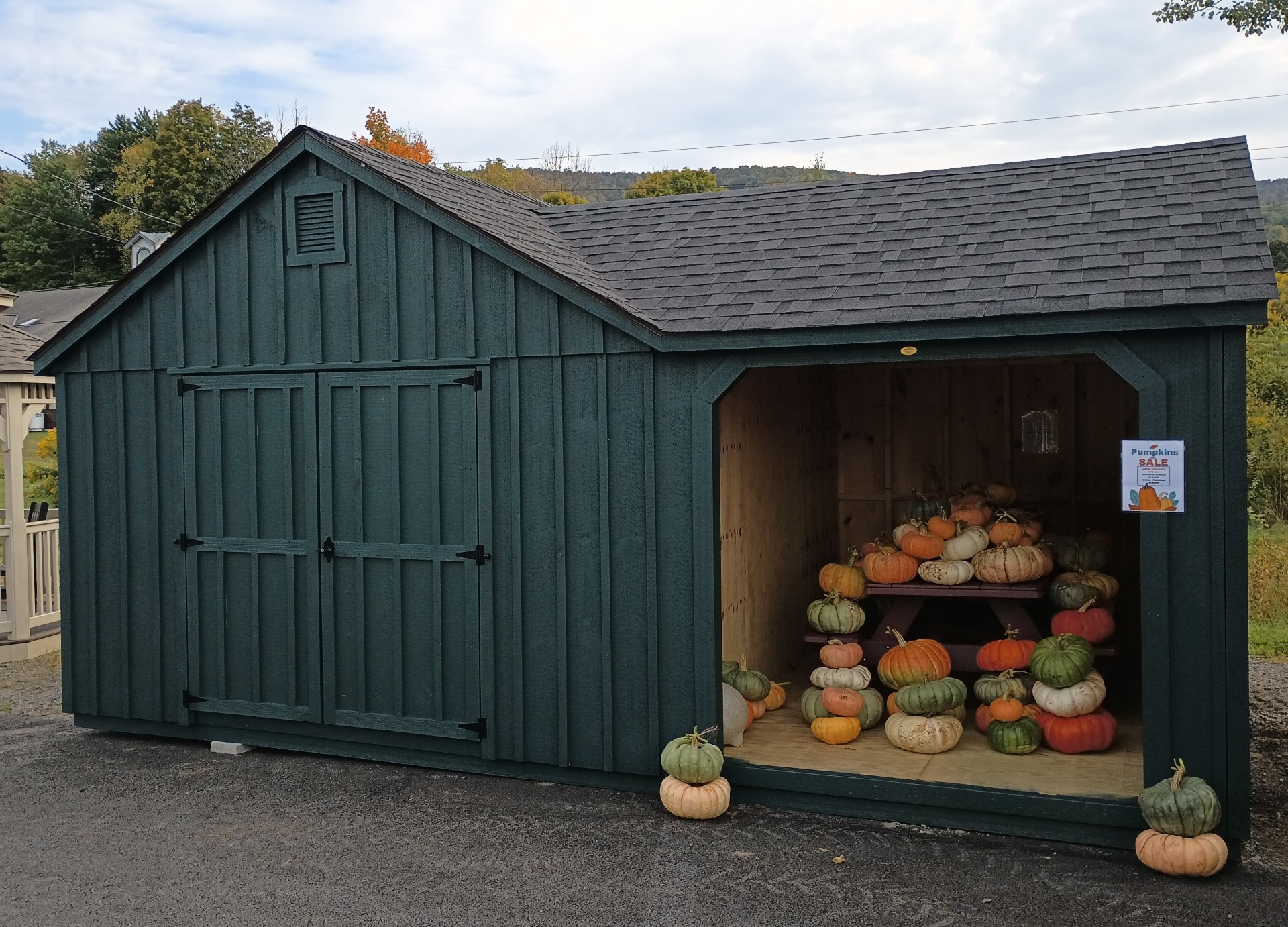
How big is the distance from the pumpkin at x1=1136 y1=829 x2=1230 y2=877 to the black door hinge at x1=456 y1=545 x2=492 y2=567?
11.8ft

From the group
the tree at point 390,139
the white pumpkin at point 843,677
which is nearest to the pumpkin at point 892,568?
the white pumpkin at point 843,677

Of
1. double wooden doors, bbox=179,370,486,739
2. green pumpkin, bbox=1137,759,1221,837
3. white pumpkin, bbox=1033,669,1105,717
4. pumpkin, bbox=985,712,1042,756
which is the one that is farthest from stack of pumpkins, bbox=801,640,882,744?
double wooden doors, bbox=179,370,486,739

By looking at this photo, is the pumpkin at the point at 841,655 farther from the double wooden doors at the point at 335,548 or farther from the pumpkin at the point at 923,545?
the double wooden doors at the point at 335,548

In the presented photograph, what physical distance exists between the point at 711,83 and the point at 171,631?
42.1 meters

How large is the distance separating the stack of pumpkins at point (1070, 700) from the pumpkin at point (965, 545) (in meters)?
1.01

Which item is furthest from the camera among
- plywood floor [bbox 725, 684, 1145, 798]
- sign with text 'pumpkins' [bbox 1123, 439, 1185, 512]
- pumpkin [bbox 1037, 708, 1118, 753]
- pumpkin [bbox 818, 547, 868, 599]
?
pumpkin [bbox 818, 547, 868, 599]

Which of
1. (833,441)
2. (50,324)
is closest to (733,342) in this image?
(833,441)

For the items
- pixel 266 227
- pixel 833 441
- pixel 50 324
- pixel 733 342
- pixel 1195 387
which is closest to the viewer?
pixel 1195 387

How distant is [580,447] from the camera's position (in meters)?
6.31

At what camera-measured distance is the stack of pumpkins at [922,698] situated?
628 centimetres

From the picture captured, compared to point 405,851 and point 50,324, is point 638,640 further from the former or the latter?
point 50,324

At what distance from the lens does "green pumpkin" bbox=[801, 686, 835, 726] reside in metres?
6.73

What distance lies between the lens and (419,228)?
663 centimetres

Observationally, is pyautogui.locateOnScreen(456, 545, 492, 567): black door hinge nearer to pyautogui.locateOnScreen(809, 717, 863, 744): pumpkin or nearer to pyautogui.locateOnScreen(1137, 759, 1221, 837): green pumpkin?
pyautogui.locateOnScreen(809, 717, 863, 744): pumpkin
